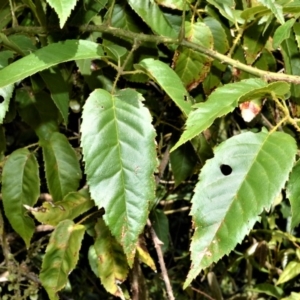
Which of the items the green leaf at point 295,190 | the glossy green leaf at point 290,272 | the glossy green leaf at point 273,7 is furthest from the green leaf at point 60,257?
the glossy green leaf at point 290,272

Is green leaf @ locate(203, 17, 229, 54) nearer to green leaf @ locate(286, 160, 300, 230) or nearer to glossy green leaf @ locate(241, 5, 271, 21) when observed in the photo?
glossy green leaf @ locate(241, 5, 271, 21)

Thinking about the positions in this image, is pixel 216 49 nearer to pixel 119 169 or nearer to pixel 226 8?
pixel 226 8

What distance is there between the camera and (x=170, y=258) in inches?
71.9

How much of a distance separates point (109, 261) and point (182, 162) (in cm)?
27

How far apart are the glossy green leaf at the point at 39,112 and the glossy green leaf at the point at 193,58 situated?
280mm

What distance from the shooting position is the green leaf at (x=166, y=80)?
842 millimetres

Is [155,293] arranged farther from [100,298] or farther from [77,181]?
[77,181]

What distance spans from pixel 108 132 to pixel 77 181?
30 centimetres

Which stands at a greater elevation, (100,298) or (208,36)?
(208,36)

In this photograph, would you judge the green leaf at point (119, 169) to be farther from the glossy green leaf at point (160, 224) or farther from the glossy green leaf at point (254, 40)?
the glossy green leaf at point (160, 224)

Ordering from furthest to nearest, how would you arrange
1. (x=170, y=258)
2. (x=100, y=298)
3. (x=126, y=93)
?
1. (x=170, y=258)
2. (x=100, y=298)
3. (x=126, y=93)

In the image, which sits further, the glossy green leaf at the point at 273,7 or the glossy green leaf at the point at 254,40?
the glossy green leaf at the point at 254,40

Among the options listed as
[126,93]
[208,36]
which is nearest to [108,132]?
[126,93]

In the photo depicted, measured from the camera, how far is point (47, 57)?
81 centimetres
